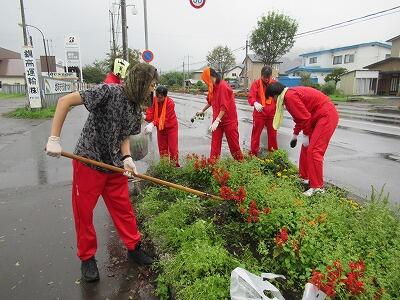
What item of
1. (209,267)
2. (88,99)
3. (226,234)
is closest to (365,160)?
(226,234)

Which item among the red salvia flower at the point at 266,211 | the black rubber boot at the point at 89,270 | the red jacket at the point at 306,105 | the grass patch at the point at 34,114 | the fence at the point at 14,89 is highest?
the red jacket at the point at 306,105

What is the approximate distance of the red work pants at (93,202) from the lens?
2.95m

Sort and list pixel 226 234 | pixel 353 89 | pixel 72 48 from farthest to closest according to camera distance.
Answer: pixel 353 89, pixel 72 48, pixel 226 234

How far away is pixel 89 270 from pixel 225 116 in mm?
3321

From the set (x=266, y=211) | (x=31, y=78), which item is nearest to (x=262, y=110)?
(x=266, y=211)

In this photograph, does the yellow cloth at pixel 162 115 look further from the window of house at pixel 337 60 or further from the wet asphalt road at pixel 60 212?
the window of house at pixel 337 60

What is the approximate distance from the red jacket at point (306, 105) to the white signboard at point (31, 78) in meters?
14.5

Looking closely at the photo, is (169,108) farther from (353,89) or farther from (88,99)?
(353,89)

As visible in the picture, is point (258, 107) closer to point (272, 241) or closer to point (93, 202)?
point (272, 241)

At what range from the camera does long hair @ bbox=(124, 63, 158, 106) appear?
2.84m

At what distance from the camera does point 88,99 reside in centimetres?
271

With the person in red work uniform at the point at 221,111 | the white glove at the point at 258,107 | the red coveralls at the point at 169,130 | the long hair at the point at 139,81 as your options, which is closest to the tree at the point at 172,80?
the white glove at the point at 258,107

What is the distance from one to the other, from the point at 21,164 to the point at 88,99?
539 cm

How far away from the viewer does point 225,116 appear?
563cm
